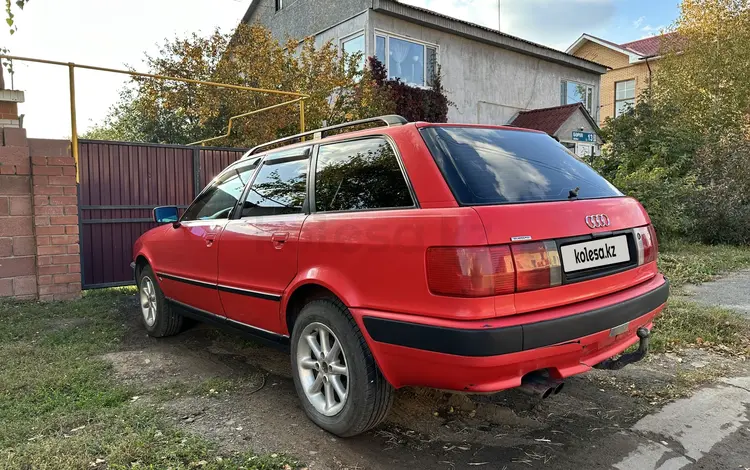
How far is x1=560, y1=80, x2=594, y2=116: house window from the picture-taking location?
20234 mm

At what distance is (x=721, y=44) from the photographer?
59.5 feet

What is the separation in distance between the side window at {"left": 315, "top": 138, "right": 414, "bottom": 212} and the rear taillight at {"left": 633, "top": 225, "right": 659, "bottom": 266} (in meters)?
1.32

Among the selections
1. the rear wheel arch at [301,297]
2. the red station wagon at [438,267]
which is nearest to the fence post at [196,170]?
the red station wagon at [438,267]

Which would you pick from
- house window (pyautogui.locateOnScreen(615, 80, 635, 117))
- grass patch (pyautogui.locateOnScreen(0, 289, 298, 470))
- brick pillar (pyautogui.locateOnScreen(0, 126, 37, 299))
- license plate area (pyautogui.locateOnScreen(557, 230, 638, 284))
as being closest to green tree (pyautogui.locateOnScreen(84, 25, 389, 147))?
brick pillar (pyautogui.locateOnScreen(0, 126, 37, 299))

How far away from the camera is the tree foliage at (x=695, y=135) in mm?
10516

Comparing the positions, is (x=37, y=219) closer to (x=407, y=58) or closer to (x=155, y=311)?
(x=155, y=311)

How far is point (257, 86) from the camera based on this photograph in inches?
524

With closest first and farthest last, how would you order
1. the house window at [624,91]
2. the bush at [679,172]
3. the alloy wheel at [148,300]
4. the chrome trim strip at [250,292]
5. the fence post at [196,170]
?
1. the chrome trim strip at [250,292]
2. the alloy wheel at [148,300]
3. the fence post at [196,170]
4. the bush at [679,172]
5. the house window at [624,91]

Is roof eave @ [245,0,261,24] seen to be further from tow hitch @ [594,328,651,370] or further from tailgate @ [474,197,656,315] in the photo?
tow hitch @ [594,328,651,370]

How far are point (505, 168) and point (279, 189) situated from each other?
151 centimetres

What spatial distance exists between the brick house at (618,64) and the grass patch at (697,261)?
1790cm

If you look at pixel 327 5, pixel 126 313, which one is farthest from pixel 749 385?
pixel 327 5

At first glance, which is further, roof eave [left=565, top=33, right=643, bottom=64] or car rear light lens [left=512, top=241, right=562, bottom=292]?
roof eave [left=565, top=33, right=643, bottom=64]

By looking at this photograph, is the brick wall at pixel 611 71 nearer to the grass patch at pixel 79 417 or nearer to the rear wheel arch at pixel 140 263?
the rear wheel arch at pixel 140 263
